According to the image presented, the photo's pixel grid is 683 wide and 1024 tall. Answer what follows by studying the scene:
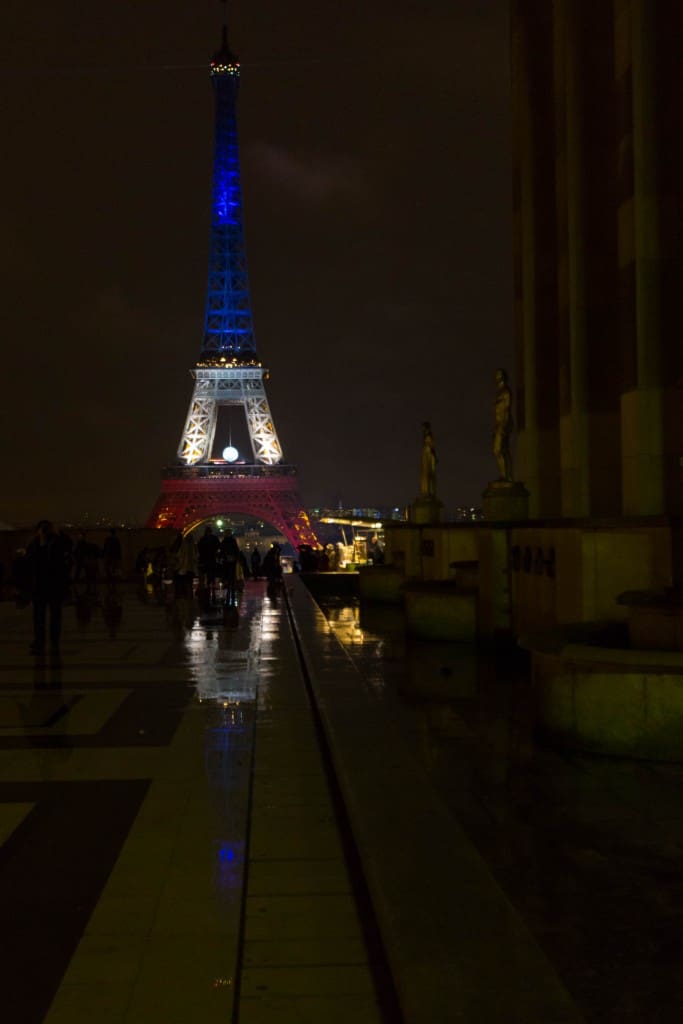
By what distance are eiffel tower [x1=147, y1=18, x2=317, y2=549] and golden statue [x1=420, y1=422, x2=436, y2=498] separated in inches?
2434

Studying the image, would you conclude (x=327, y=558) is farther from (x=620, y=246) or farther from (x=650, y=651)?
(x=650, y=651)

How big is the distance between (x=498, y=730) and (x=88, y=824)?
390 cm

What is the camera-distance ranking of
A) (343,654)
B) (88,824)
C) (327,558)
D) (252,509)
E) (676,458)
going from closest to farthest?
(88,824)
(343,654)
(676,458)
(327,558)
(252,509)

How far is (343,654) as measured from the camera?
13.2 meters

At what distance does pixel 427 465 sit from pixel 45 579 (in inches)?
406

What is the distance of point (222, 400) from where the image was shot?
96.4m

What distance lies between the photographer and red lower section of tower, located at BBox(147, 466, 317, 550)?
86062mm

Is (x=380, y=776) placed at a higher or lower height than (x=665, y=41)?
lower

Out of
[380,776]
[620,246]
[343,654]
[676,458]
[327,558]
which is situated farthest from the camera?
[327,558]

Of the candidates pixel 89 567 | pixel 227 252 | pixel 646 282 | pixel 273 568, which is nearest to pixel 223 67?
pixel 227 252

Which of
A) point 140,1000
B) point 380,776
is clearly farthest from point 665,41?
point 140,1000

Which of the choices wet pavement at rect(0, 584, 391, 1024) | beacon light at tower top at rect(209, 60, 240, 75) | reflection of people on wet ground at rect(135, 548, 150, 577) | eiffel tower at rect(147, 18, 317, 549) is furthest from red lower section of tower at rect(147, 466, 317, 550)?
wet pavement at rect(0, 584, 391, 1024)

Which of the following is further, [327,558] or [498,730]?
[327,558]

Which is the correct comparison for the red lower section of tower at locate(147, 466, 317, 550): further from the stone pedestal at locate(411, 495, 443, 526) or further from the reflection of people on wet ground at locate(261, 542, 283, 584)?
the stone pedestal at locate(411, 495, 443, 526)
